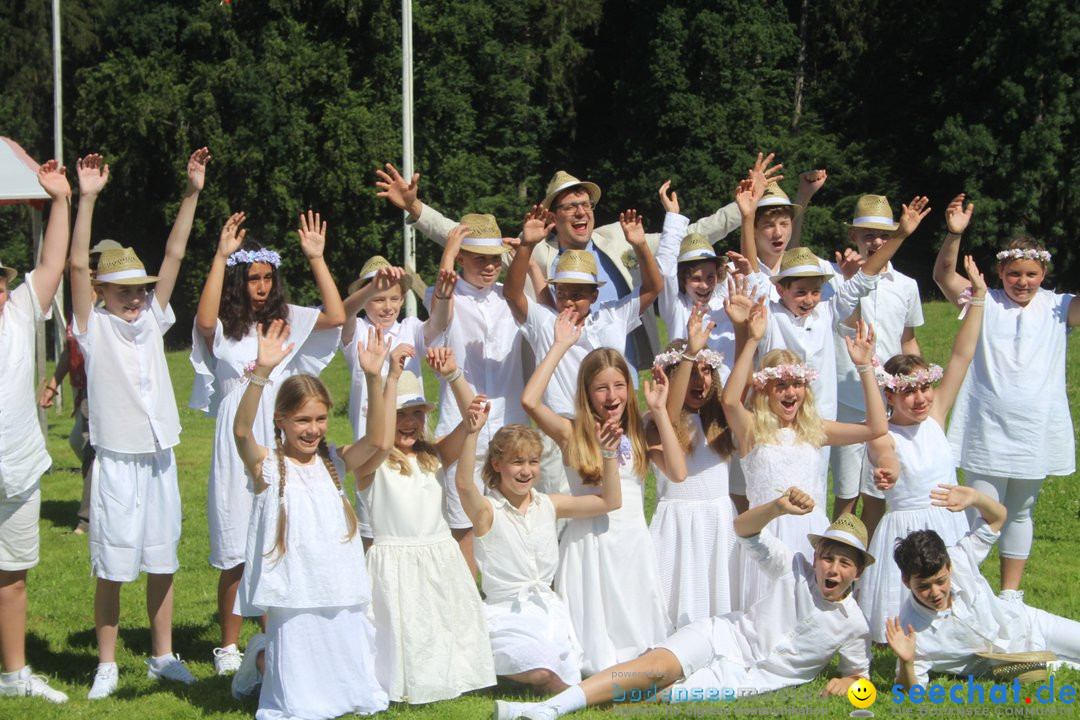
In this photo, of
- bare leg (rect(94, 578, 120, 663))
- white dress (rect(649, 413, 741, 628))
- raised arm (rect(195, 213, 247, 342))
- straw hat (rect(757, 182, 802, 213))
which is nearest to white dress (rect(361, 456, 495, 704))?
white dress (rect(649, 413, 741, 628))

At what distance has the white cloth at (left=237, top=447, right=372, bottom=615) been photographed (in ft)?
18.2

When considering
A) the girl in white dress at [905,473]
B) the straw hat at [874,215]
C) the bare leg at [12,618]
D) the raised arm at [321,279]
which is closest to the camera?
the bare leg at [12,618]

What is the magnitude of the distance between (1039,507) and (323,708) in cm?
659

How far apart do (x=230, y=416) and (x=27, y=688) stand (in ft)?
5.26

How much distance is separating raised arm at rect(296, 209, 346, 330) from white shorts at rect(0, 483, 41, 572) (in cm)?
164

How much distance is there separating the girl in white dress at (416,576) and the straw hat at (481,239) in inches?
40.3

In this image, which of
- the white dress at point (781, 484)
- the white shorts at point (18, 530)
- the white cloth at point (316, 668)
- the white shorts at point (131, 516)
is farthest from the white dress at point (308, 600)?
the white dress at point (781, 484)

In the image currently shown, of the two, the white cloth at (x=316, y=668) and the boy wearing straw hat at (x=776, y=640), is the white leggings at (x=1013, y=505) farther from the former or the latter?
the white cloth at (x=316, y=668)

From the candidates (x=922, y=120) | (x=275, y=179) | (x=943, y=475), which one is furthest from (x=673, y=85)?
(x=943, y=475)

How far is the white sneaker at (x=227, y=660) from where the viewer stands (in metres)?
6.47

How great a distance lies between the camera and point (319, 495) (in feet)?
18.6

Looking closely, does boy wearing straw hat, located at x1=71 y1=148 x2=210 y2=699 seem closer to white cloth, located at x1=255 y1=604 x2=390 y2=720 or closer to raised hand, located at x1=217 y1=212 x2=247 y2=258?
raised hand, located at x1=217 y1=212 x2=247 y2=258

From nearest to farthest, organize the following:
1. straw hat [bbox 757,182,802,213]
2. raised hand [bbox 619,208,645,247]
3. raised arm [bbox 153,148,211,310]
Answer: raised arm [bbox 153,148,211,310], raised hand [bbox 619,208,645,247], straw hat [bbox 757,182,802,213]

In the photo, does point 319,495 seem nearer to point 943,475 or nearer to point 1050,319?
point 943,475
